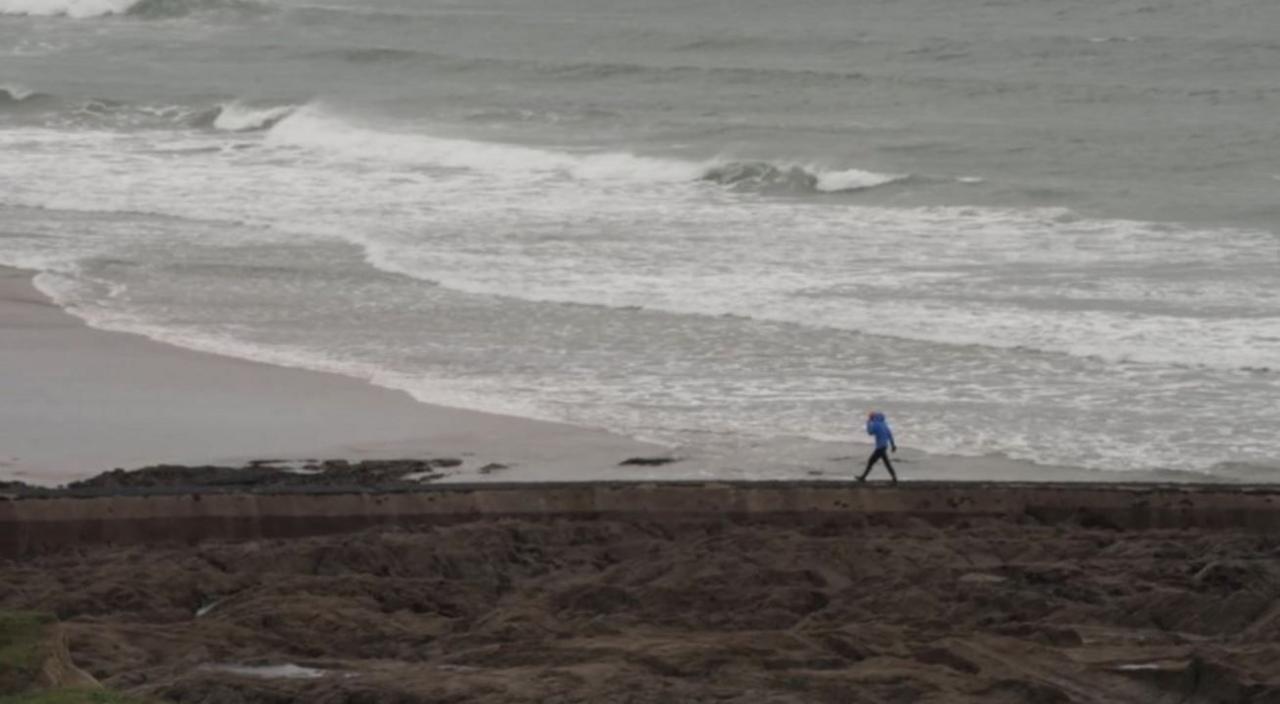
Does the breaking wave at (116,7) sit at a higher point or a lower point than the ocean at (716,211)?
higher

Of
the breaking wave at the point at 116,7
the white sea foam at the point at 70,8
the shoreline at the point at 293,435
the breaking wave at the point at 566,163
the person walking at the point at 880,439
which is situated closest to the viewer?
the person walking at the point at 880,439

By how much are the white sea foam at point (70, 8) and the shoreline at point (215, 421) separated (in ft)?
162

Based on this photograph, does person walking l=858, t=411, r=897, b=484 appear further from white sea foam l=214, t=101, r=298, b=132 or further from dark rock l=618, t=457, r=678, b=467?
white sea foam l=214, t=101, r=298, b=132

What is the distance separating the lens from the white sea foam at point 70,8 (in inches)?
2997

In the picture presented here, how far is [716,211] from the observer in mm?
40281

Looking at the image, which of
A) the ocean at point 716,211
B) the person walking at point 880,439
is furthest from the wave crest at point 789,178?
the person walking at point 880,439

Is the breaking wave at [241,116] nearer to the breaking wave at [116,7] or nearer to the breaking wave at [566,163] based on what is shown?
the breaking wave at [566,163]

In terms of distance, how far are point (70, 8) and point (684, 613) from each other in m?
64.6

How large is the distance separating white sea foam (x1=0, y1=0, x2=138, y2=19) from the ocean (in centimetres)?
538

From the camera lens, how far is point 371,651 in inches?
606

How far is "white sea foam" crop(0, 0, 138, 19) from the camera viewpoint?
2997 inches

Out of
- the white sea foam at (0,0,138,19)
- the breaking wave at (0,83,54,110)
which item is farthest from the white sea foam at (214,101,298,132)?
the white sea foam at (0,0,138,19)

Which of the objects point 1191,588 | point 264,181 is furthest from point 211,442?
point 264,181

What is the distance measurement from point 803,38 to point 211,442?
134ft
